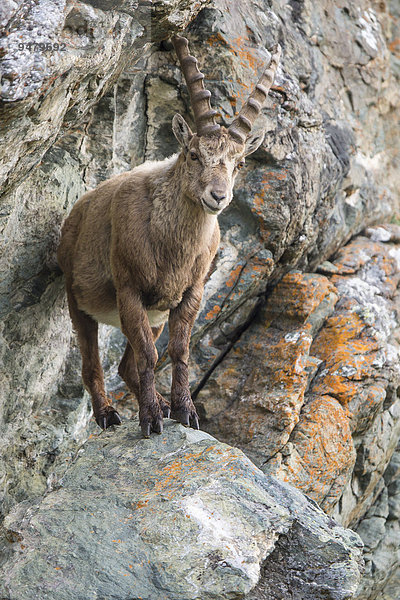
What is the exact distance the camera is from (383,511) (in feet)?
29.2

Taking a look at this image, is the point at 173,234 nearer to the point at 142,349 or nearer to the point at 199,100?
the point at 142,349

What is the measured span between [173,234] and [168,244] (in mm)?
103

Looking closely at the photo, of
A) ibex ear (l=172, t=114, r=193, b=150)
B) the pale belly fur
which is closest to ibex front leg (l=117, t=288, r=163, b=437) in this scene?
the pale belly fur

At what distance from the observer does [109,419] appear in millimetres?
6977

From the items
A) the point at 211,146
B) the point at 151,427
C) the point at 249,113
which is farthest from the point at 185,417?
the point at 249,113

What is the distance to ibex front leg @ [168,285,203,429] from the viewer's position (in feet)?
20.7

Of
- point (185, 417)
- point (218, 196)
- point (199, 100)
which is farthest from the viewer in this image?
point (199, 100)

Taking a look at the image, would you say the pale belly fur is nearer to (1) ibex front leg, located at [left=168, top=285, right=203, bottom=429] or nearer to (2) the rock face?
(1) ibex front leg, located at [left=168, top=285, right=203, bottom=429]

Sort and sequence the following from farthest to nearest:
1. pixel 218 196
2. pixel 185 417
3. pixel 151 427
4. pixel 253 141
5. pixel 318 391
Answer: pixel 318 391
pixel 253 141
pixel 185 417
pixel 151 427
pixel 218 196

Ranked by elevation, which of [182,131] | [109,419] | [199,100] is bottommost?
[109,419]

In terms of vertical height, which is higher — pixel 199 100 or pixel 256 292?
pixel 199 100

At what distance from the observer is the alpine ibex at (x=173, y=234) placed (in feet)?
20.5

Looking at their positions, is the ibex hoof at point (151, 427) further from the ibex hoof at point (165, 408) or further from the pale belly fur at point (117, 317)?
the pale belly fur at point (117, 317)

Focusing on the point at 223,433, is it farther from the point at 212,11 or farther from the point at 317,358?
the point at 212,11
